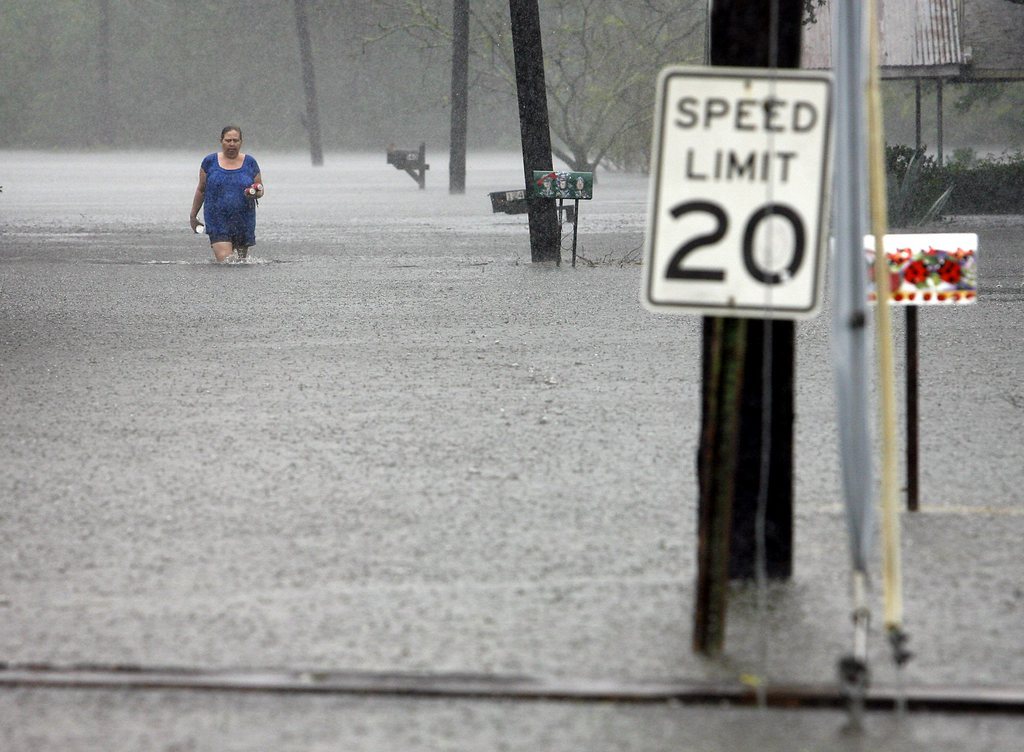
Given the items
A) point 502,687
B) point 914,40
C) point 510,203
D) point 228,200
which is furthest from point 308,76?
point 502,687

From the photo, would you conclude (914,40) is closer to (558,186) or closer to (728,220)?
(558,186)

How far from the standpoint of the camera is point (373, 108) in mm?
105375

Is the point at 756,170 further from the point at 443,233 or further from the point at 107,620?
the point at 443,233

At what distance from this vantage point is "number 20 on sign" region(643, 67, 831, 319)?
5090 mm

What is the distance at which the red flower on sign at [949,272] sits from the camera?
6715 millimetres

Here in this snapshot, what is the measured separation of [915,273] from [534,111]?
45.5 ft

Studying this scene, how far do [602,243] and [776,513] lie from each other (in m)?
18.6

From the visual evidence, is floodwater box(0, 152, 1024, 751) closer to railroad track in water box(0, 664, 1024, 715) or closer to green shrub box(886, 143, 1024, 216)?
railroad track in water box(0, 664, 1024, 715)

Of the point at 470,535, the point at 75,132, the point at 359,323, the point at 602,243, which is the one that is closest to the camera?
the point at 470,535

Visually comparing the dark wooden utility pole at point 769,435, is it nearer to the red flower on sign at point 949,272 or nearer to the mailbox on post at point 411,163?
the red flower on sign at point 949,272

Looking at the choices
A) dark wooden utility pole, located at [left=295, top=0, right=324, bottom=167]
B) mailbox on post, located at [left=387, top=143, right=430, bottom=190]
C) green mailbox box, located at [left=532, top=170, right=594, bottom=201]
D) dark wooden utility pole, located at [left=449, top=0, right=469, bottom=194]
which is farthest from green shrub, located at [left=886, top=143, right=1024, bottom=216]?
dark wooden utility pole, located at [left=295, top=0, right=324, bottom=167]

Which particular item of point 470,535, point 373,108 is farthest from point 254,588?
point 373,108

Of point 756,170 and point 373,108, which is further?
point 373,108

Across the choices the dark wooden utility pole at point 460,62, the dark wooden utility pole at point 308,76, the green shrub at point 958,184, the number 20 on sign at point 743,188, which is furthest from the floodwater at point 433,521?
the dark wooden utility pole at point 308,76
